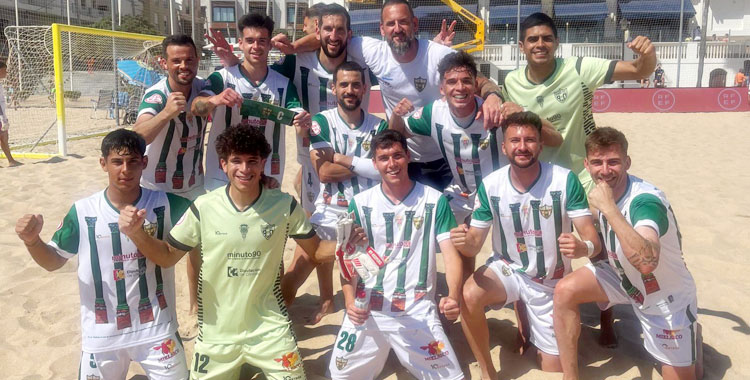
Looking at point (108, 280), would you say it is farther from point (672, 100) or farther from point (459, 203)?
point (672, 100)

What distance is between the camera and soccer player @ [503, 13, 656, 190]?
388cm

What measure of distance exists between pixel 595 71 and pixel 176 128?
289cm

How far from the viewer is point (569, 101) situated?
3.90 m

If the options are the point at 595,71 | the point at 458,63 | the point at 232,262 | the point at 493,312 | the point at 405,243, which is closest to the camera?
the point at 232,262

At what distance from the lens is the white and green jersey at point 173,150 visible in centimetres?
394

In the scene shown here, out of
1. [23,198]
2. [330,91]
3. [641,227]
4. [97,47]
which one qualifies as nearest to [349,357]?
[641,227]

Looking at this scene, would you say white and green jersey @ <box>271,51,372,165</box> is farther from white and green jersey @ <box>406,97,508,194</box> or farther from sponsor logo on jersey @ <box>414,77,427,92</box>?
white and green jersey @ <box>406,97,508,194</box>

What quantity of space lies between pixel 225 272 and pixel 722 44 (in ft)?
103

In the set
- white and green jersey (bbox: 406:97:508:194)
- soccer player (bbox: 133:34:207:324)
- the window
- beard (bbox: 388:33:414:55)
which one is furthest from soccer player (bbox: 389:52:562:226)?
the window

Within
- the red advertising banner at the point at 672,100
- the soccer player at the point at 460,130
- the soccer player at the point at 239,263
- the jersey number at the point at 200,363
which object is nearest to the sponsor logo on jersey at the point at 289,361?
the soccer player at the point at 239,263

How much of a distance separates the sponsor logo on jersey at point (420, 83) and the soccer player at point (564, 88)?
698 mm

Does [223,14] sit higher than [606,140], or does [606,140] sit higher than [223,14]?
[223,14]

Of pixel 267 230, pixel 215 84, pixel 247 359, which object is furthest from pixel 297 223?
pixel 215 84

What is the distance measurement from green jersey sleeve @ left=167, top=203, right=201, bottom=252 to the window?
57.9m
